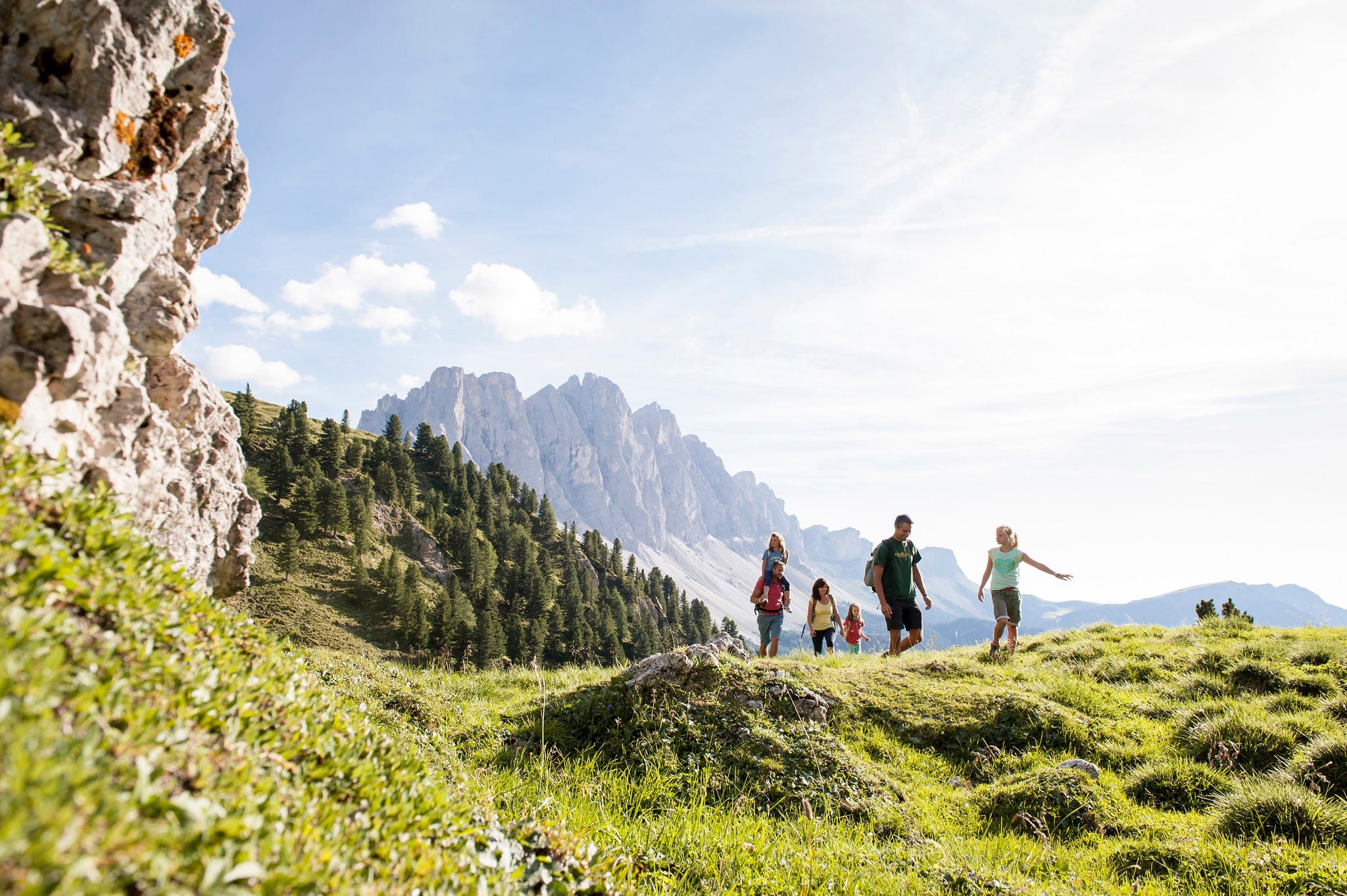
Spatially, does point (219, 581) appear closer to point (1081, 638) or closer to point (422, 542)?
point (1081, 638)

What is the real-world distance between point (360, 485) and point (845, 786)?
125 metres

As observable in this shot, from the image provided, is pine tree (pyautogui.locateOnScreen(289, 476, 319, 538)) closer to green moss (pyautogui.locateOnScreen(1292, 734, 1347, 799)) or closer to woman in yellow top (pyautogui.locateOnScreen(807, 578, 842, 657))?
woman in yellow top (pyautogui.locateOnScreen(807, 578, 842, 657))

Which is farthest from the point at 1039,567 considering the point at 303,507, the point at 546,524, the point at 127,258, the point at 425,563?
the point at 546,524

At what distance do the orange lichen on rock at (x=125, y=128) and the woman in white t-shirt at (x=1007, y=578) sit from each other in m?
16.5

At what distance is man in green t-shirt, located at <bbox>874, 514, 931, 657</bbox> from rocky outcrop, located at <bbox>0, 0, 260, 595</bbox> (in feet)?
41.5

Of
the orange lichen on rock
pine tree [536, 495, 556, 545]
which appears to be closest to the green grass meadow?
the orange lichen on rock

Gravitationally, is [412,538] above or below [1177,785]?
above

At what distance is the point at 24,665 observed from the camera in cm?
222

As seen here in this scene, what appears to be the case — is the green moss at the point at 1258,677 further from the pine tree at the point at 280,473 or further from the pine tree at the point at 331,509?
the pine tree at the point at 280,473

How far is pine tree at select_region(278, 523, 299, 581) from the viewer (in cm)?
7794

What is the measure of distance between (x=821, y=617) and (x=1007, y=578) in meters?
5.06

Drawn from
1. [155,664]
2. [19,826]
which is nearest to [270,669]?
[155,664]

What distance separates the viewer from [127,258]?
5.43 metres

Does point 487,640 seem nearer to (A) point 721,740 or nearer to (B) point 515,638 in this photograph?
(B) point 515,638
